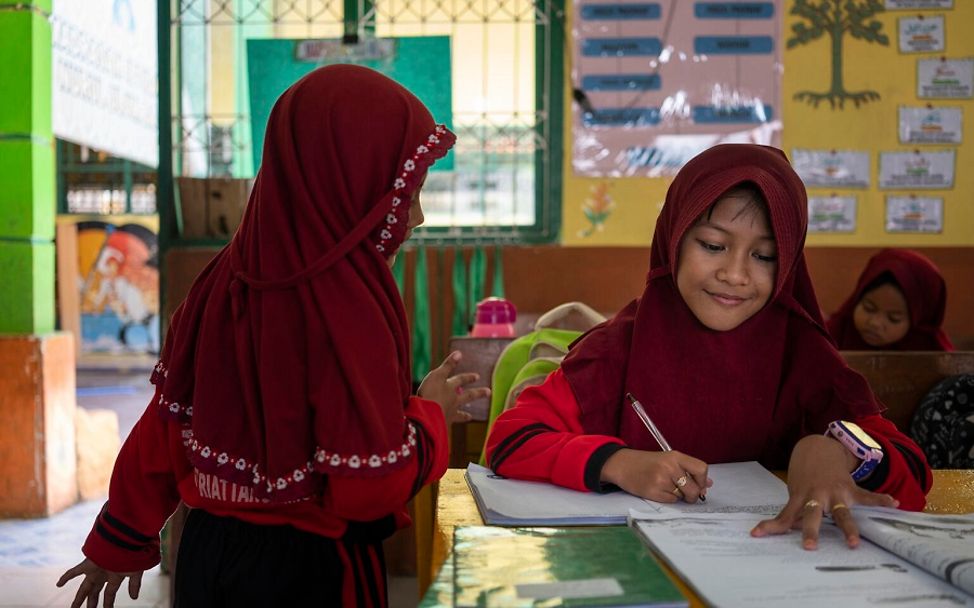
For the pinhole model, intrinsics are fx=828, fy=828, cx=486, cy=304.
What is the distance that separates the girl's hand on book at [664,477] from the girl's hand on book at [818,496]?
11 cm

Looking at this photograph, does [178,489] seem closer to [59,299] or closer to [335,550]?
[335,550]

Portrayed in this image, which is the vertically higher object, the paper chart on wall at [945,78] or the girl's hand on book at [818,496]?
the paper chart on wall at [945,78]

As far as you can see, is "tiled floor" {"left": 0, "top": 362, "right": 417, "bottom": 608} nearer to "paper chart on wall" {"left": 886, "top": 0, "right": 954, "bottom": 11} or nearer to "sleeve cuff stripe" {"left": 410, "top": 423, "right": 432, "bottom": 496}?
"sleeve cuff stripe" {"left": 410, "top": 423, "right": 432, "bottom": 496}

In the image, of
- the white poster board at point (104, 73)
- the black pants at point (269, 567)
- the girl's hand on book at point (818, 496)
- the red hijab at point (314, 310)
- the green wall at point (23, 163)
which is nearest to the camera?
the girl's hand on book at point (818, 496)

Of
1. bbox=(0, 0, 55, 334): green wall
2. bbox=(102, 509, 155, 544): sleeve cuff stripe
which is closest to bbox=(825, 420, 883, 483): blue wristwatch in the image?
bbox=(102, 509, 155, 544): sleeve cuff stripe

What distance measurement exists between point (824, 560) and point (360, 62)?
3.08 metres

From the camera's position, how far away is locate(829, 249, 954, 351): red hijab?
10.2ft

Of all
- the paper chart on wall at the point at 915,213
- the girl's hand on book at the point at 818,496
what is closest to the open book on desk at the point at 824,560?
the girl's hand on book at the point at 818,496

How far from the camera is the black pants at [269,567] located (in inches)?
43.3

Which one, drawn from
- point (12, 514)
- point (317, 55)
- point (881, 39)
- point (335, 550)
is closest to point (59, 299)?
point (12, 514)

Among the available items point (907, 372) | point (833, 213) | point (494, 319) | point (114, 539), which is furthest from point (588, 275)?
point (114, 539)

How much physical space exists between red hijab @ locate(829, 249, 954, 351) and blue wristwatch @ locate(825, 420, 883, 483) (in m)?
2.19

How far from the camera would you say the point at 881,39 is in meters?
3.45

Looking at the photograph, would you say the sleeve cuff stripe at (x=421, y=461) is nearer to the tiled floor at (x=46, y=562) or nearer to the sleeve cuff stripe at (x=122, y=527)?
the sleeve cuff stripe at (x=122, y=527)
